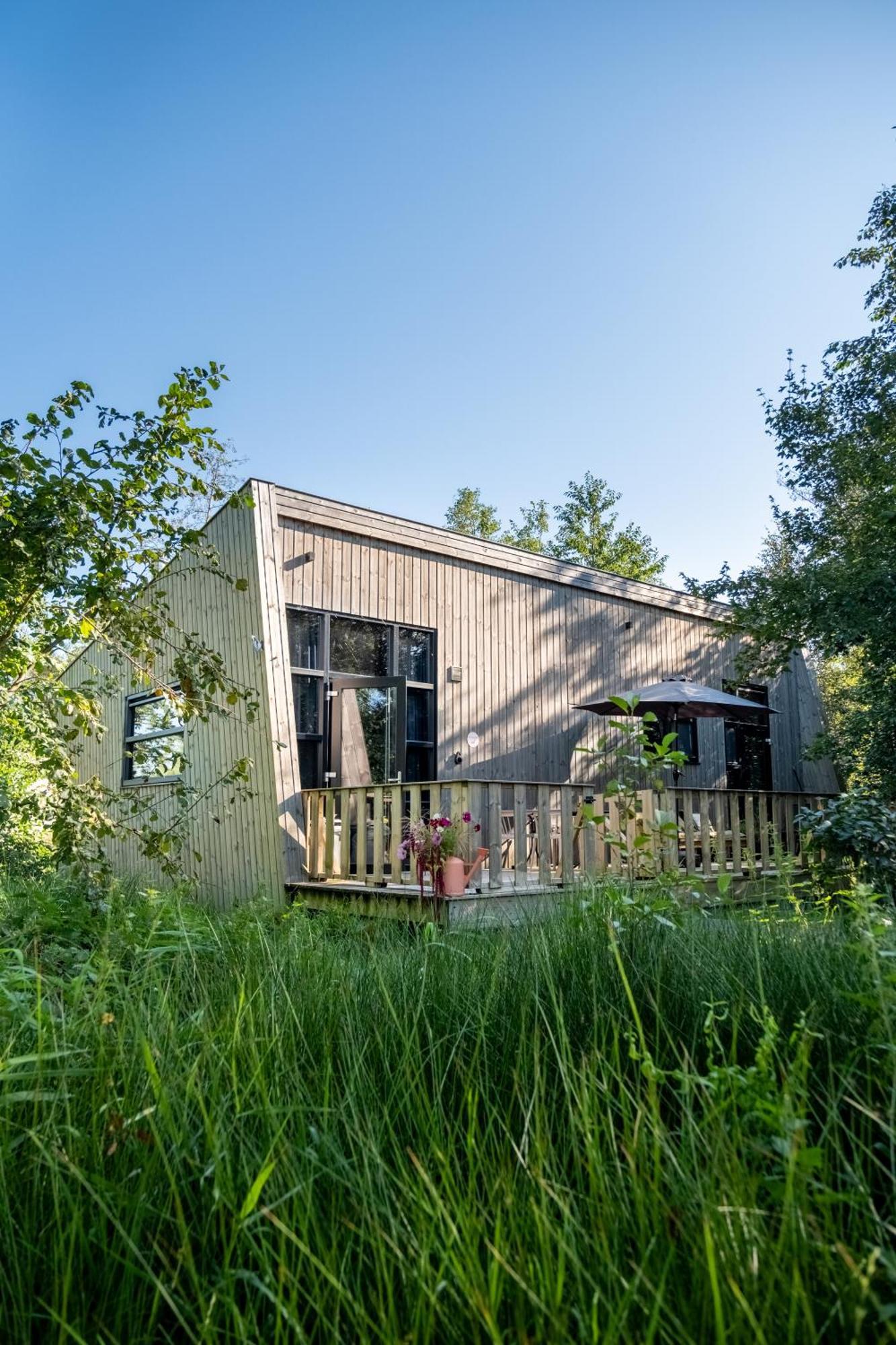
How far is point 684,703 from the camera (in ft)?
32.6

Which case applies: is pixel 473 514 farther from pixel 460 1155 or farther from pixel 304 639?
pixel 460 1155

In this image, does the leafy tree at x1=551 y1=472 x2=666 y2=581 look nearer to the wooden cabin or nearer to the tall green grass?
the wooden cabin

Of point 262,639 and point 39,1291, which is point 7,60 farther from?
point 39,1291

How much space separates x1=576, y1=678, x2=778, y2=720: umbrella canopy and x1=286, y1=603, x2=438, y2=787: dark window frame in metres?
1.92

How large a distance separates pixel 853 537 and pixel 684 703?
5.25 metres

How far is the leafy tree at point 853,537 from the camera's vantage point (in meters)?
10.2

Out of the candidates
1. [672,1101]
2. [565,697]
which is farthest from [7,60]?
[565,697]

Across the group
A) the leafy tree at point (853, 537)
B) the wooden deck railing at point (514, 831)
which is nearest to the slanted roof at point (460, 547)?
the leafy tree at point (853, 537)

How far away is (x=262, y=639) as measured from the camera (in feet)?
26.9

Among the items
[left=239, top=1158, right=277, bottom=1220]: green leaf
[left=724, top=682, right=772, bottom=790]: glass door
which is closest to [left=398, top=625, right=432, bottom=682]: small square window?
[left=724, top=682, right=772, bottom=790]: glass door

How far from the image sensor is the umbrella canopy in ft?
32.4

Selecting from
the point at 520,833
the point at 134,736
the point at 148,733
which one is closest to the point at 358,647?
the point at 520,833

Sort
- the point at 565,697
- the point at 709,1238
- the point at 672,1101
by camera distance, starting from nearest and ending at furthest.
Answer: the point at 709,1238, the point at 672,1101, the point at 565,697

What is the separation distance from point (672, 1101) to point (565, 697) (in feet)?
30.4
